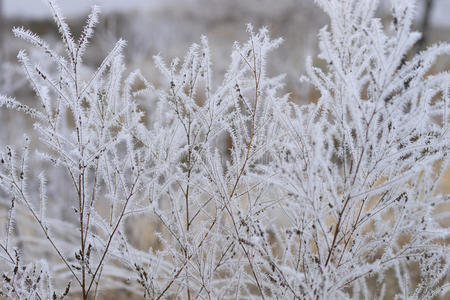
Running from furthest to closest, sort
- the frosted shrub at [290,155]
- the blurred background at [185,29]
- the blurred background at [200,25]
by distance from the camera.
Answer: the blurred background at [200,25], the blurred background at [185,29], the frosted shrub at [290,155]

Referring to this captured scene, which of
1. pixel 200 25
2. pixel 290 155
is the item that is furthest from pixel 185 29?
pixel 290 155

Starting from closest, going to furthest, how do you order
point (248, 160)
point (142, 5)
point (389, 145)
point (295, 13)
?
1. point (389, 145)
2. point (248, 160)
3. point (295, 13)
4. point (142, 5)

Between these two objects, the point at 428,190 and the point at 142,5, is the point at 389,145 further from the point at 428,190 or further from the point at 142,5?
the point at 142,5

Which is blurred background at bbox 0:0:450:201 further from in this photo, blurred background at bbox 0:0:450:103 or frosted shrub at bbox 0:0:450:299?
frosted shrub at bbox 0:0:450:299

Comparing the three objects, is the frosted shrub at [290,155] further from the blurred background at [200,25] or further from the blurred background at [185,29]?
the blurred background at [200,25]

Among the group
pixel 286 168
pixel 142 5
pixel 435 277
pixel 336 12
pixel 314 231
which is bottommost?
pixel 435 277

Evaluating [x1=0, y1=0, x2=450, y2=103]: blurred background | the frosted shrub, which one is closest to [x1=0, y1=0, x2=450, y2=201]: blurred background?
[x1=0, y1=0, x2=450, y2=103]: blurred background

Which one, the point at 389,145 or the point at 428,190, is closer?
the point at 389,145

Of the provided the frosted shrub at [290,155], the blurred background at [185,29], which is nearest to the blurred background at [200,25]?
the blurred background at [185,29]

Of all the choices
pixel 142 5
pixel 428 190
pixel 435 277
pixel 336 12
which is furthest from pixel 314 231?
pixel 142 5

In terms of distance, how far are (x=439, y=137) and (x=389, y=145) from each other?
0.83 ft

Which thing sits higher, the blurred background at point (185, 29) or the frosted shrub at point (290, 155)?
the blurred background at point (185, 29)

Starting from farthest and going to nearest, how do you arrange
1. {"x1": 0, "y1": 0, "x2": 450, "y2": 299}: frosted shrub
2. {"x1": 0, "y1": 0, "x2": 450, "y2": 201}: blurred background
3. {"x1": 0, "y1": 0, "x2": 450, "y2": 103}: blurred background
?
{"x1": 0, "y1": 0, "x2": 450, "y2": 103}: blurred background, {"x1": 0, "y1": 0, "x2": 450, "y2": 201}: blurred background, {"x1": 0, "y1": 0, "x2": 450, "y2": 299}: frosted shrub

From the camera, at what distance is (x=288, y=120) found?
1396 millimetres
